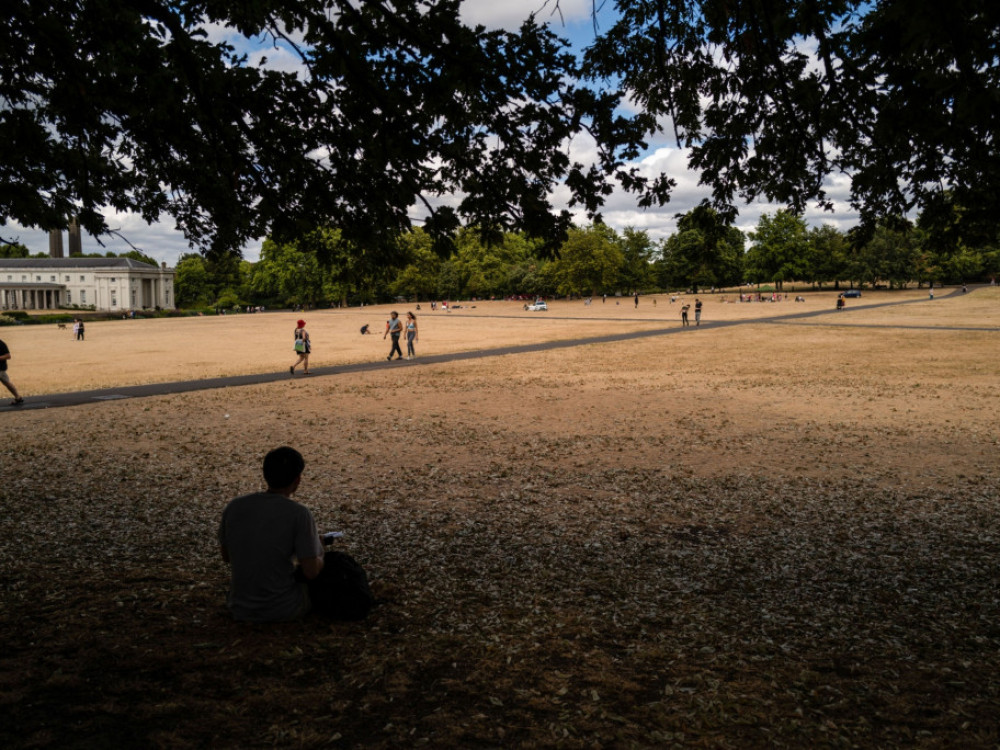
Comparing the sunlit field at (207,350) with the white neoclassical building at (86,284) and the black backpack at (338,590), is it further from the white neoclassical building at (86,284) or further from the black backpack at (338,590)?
the white neoclassical building at (86,284)

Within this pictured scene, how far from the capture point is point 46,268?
134m

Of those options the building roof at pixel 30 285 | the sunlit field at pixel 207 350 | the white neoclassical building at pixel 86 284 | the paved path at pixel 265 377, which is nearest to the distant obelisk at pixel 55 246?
the white neoclassical building at pixel 86 284

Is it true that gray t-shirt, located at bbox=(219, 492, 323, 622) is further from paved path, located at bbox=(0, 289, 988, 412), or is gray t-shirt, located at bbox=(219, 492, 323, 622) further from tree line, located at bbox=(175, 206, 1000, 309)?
tree line, located at bbox=(175, 206, 1000, 309)

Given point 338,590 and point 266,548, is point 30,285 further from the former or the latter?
point 266,548

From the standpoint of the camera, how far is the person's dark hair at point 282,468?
15.5 ft

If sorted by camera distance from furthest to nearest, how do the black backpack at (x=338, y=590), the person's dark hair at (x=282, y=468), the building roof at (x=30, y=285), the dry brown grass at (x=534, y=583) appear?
the building roof at (x=30, y=285) → the black backpack at (x=338, y=590) → the person's dark hair at (x=282, y=468) → the dry brown grass at (x=534, y=583)

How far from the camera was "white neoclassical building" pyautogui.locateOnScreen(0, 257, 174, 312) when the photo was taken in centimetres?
12500

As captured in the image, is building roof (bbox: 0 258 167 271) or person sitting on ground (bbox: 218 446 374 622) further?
building roof (bbox: 0 258 167 271)

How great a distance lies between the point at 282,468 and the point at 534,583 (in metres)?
3.00

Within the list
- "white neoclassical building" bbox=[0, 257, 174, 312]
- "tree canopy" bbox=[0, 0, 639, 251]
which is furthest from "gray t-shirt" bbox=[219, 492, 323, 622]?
"white neoclassical building" bbox=[0, 257, 174, 312]

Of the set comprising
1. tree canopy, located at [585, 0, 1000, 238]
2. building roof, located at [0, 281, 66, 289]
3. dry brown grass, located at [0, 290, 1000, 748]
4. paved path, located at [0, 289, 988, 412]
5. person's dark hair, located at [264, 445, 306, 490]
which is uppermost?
building roof, located at [0, 281, 66, 289]

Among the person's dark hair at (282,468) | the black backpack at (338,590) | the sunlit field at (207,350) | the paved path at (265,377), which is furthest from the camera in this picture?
the sunlit field at (207,350)

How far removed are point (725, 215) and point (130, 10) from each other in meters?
7.07

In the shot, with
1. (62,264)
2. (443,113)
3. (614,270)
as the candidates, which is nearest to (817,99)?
(443,113)
